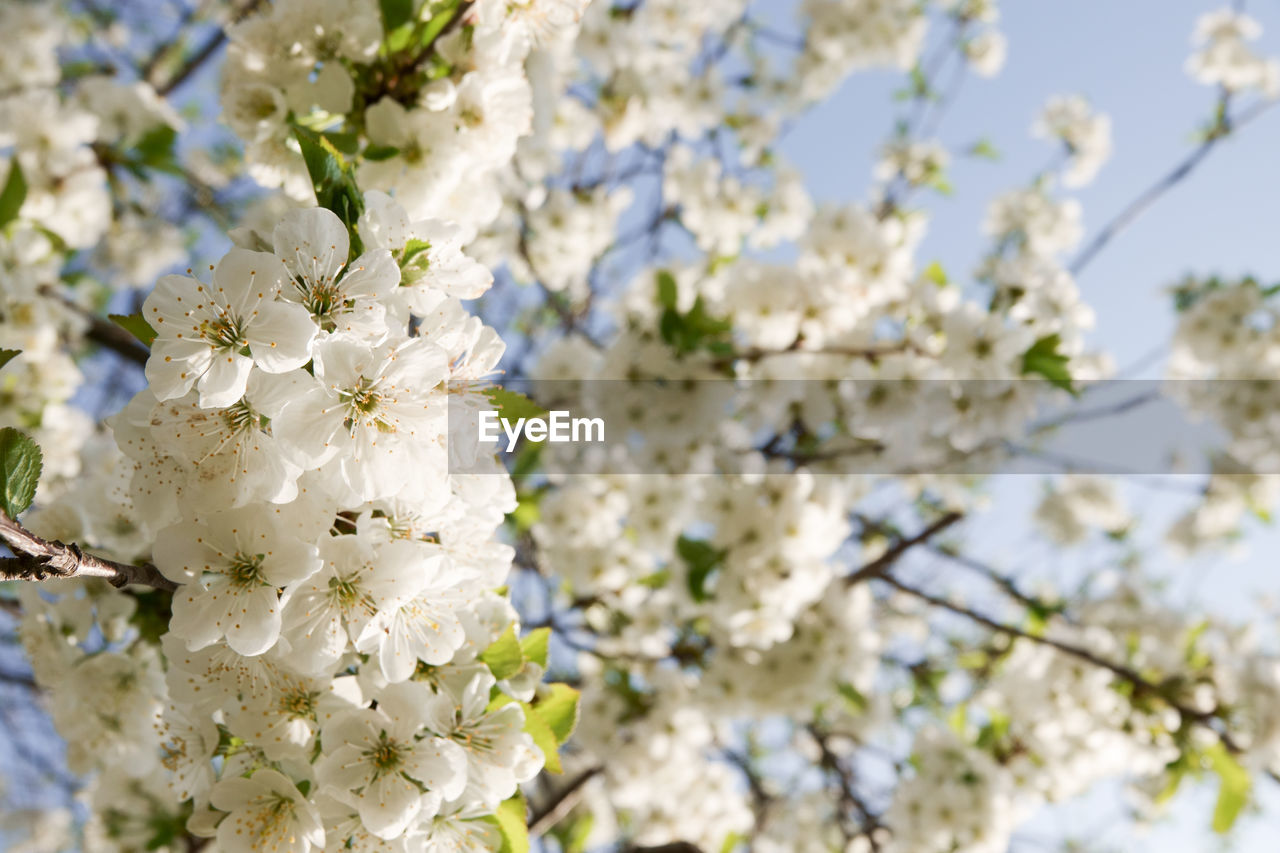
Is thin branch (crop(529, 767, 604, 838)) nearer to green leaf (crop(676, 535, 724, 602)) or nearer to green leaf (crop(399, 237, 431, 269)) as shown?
green leaf (crop(676, 535, 724, 602))

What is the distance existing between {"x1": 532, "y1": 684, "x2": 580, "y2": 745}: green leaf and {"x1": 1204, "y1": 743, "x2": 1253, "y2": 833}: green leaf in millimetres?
2620

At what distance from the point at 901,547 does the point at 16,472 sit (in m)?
2.43

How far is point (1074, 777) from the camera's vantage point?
297 centimetres

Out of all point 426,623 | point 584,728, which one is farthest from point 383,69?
point 584,728

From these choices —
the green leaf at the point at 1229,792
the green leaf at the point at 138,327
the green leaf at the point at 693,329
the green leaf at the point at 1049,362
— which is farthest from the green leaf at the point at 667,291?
the green leaf at the point at 1229,792

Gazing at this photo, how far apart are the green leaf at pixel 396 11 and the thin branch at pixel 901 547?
210cm

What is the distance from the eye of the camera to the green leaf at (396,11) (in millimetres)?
1241

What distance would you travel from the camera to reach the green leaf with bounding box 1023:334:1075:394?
1.95m

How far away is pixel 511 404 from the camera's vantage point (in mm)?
1013

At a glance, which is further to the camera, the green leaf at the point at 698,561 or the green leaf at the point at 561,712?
the green leaf at the point at 698,561

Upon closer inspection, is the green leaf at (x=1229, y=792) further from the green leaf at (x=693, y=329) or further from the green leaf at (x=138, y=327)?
the green leaf at (x=138, y=327)

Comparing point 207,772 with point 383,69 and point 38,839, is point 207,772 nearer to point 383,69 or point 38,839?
point 383,69

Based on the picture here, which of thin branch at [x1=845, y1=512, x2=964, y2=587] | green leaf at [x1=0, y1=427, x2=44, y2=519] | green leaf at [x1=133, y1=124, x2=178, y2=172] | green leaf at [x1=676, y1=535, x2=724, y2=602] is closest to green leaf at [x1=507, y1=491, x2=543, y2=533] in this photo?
green leaf at [x1=676, y1=535, x2=724, y2=602]

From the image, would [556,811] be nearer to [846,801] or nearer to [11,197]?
[846,801]
